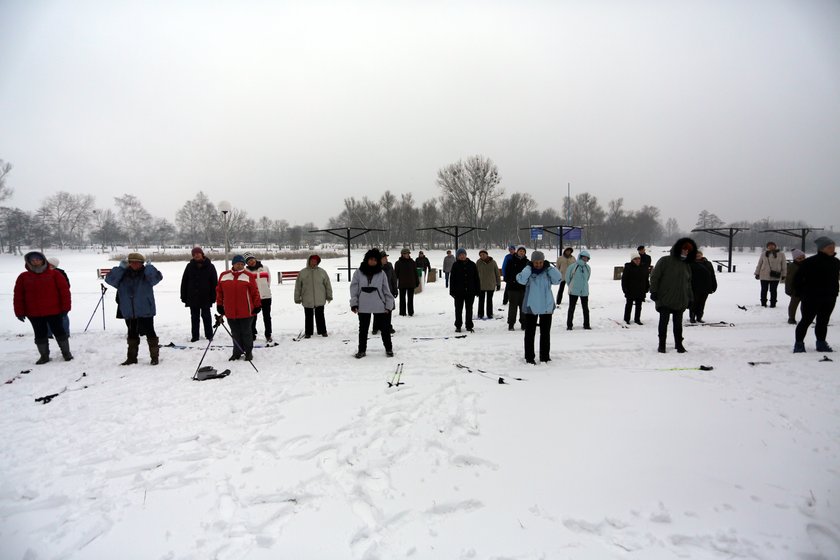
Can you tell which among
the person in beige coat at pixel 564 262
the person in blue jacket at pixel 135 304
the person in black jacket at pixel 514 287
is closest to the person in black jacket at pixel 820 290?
the person in black jacket at pixel 514 287

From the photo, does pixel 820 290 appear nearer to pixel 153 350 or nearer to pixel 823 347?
pixel 823 347

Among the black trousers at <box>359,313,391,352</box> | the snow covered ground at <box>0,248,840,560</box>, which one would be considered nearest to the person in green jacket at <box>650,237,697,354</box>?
the snow covered ground at <box>0,248,840,560</box>

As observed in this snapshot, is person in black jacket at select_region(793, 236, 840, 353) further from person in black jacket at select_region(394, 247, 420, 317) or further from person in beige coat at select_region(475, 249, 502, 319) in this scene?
person in black jacket at select_region(394, 247, 420, 317)

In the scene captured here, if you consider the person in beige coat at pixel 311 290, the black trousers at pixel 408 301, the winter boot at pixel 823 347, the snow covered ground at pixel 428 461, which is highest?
the person in beige coat at pixel 311 290

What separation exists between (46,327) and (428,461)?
7.07 meters

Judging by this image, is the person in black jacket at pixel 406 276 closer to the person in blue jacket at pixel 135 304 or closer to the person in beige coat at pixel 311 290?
the person in beige coat at pixel 311 290

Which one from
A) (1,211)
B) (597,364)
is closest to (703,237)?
(597,364)

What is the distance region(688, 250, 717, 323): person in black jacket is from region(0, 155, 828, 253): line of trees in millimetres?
44497

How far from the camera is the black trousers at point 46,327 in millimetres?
6246

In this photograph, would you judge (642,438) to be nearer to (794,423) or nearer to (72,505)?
(794,423)

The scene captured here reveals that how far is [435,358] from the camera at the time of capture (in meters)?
6.31

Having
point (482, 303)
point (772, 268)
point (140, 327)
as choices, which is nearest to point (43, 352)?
point (140, 327)

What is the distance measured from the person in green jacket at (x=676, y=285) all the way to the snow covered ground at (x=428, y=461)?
2.14 ft

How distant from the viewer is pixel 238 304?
20.5 ft
